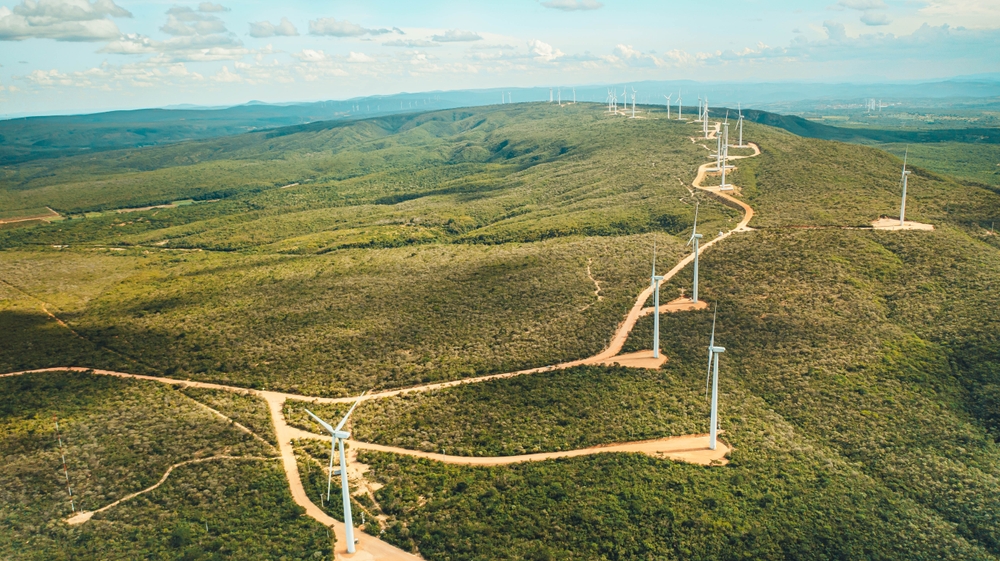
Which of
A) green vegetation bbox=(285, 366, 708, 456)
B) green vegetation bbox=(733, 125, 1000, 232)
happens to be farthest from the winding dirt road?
green vegetation bbox=(733, 125, 1000, 232)

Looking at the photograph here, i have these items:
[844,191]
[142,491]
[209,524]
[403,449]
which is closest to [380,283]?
[403,449]

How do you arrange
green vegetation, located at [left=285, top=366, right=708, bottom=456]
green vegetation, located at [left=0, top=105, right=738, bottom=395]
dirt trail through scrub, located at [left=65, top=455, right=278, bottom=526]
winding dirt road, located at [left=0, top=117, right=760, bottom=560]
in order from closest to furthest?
winding dirt road, located at [left=0, top=117, right=760, bottom=560] < dirt trail through scrub, located at [left=65, top=455, right=278, bottom=526] < green vegetation, located at [left=285, top=366, right=708, bottom=456] < green vegetation, located at [left=0, top=105, right=738, bottom=395]

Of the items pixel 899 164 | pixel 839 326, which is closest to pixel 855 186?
pixel 899 164

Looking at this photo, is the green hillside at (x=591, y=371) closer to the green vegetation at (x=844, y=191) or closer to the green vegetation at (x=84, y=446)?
the green vegetation at (x=84, y=446)

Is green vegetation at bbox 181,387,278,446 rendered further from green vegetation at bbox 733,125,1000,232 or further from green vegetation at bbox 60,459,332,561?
green vegetation at bbox 733,125,1000,232

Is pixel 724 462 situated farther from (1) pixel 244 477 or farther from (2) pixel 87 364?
(2) pixel 87 364
